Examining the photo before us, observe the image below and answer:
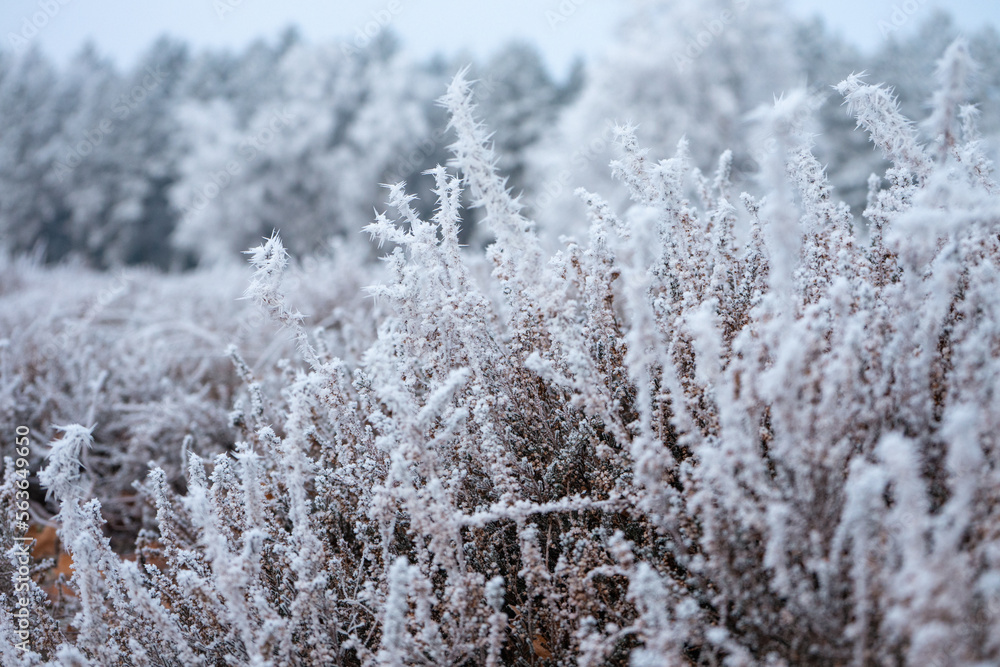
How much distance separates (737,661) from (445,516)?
1.85 ft

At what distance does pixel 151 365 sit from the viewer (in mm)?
3242

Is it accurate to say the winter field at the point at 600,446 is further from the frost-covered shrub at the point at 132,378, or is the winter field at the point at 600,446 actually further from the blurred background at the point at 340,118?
the blurred background at the point at 340,118

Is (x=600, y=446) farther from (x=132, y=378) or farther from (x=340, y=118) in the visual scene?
(x=340, y=118)

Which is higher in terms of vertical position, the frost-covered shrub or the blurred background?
the blurred background

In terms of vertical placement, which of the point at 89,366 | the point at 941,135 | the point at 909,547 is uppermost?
the point at 941,135

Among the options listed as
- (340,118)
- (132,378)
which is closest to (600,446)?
(132,378)

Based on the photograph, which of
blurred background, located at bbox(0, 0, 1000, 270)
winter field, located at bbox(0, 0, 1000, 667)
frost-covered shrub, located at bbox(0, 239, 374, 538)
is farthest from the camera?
blurred background, located at bbox(0, 0, 1000, 270)

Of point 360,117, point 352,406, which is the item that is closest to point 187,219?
point 360,117

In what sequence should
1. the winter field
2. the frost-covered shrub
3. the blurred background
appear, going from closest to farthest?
the winter field → the frost-covered shrub → the blurred background

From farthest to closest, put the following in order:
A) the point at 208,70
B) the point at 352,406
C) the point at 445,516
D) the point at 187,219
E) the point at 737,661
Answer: the point at 208,70, the point at 187,219, the point at 352,406, the point at 445,516, the point at 737,661

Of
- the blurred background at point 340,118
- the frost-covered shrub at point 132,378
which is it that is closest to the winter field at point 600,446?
the frost-covered shrub at point 132,378

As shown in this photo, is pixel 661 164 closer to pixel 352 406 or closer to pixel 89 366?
pixel 352 406

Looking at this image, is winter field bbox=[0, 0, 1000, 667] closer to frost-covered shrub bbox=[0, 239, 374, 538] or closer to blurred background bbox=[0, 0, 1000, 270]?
frost-covered shrub bbox=[0, 239, 374, 538]

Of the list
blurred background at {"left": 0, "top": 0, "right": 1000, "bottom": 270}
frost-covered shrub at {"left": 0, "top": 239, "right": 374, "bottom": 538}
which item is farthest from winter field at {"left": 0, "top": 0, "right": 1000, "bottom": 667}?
blurred background at {"left": 0, "top": 0, "right": 1000, "bottom": 270}
